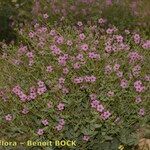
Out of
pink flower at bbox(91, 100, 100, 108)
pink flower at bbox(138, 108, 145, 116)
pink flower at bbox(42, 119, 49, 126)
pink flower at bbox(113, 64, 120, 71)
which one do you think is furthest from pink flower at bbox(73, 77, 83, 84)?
pink flower at bbox(138, 108, 145, 116)

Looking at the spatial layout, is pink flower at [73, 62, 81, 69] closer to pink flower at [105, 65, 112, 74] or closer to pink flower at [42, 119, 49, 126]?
pink flower at [105, 65, 112, 74]

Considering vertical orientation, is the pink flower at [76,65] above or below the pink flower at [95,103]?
above

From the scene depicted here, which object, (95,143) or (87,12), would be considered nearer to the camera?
(95,143)

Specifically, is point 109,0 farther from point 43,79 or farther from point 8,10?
point 43,79

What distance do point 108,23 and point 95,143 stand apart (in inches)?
193

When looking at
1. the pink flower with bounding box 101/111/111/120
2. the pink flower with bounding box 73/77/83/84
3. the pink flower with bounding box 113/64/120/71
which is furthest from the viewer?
the pink flower with bounding box 113/64/120/71

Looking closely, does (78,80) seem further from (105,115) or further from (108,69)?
(105,115)

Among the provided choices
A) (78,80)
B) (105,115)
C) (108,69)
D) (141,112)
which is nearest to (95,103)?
(105,115)

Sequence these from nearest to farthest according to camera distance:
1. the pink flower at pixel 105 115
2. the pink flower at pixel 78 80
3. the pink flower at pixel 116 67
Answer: the pink flower at pixel 105 115 → the pink flower at pixel 78 80 → the pink flower at pixel 116 67

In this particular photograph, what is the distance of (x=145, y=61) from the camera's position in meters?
6.82

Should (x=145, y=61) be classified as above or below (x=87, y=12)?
below

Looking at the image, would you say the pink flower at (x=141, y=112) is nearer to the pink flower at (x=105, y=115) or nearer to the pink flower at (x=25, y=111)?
the pink flower at (x=105, y=115)

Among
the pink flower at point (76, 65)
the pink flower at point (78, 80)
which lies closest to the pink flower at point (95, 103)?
the pink flower at point (78, 80)

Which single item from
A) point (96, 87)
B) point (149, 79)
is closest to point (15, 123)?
point (96, 87)
